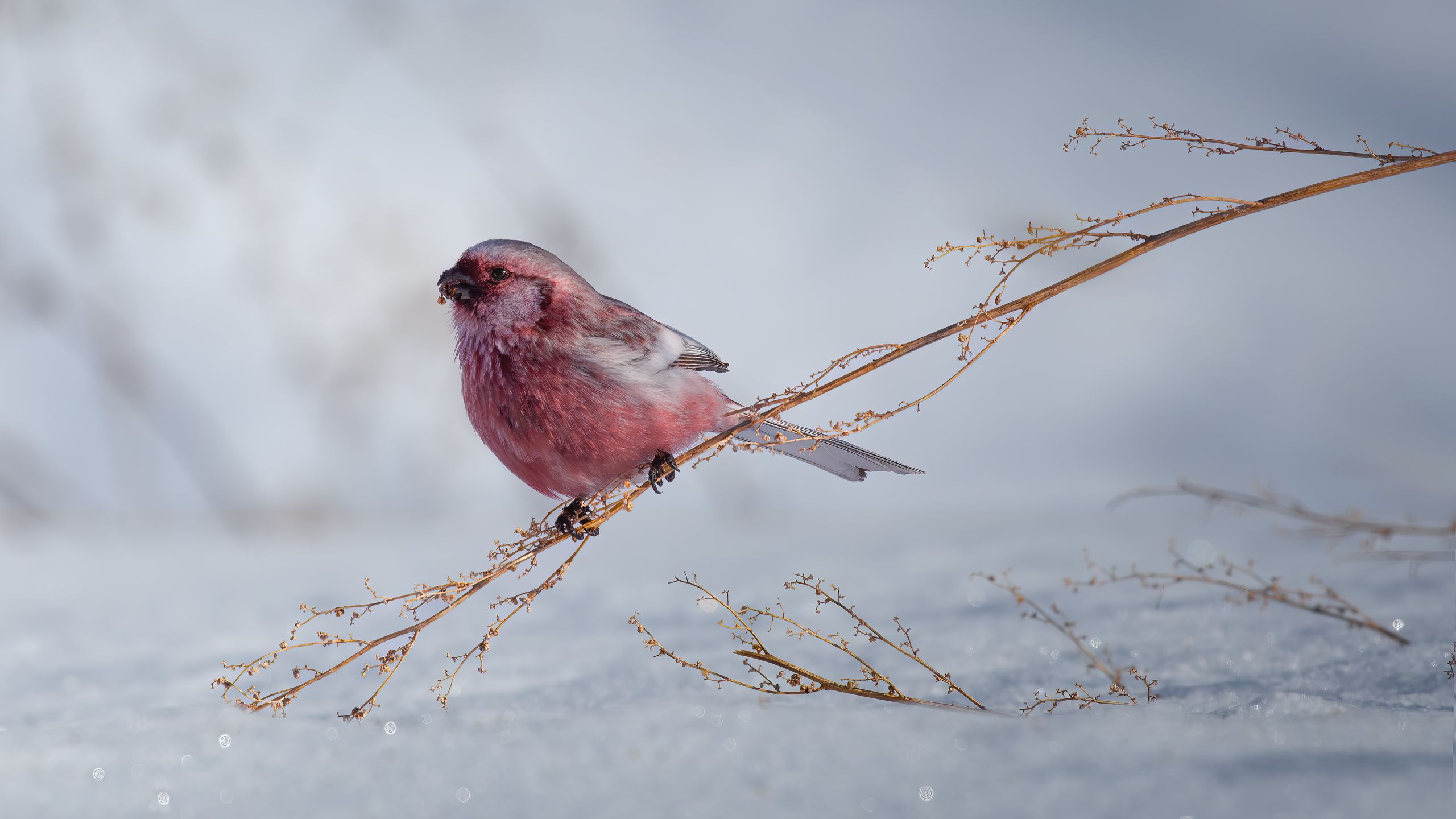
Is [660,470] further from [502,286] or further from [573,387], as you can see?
[502,286]

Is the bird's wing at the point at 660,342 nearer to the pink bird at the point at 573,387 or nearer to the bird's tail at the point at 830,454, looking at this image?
the pink bird at the point at 573,387

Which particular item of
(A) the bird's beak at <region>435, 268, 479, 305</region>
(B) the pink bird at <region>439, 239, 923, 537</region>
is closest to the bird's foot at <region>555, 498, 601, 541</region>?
(B) the pink bird at <region>439, 239, 923, 537</region>

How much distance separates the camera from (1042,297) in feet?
5.35

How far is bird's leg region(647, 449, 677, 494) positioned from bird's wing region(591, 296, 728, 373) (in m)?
0.19

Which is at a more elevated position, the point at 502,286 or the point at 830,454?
the point at 502,286

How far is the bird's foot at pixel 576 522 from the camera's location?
1970 millimetres

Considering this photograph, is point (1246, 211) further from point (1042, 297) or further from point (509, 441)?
point (509, 441)

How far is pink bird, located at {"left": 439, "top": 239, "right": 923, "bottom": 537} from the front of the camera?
1.96 m

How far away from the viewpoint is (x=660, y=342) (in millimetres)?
2152

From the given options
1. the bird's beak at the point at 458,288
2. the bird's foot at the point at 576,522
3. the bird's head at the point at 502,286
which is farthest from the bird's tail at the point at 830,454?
the bird's beak at the point at 458,288

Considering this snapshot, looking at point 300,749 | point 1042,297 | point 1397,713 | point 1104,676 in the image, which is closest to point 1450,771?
point 1397,713

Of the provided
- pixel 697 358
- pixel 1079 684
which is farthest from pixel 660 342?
pixel 1079 684

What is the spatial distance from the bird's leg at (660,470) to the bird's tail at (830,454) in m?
0.15

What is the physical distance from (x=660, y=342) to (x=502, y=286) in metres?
0.34
